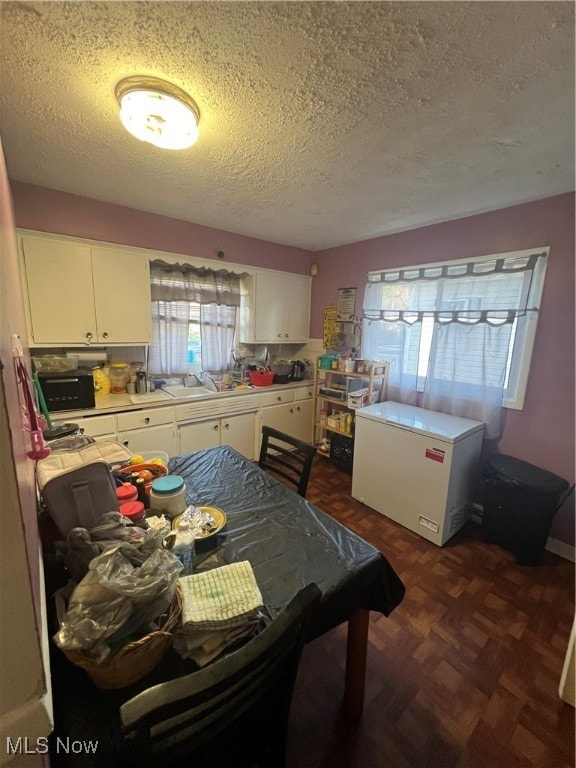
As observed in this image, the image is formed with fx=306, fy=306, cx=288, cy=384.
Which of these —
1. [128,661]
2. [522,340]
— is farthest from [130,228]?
[522,340]

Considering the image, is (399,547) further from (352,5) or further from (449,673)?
(352,5)

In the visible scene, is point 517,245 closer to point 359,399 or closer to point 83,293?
point 359,399

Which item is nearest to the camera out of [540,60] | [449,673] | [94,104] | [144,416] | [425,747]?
[540,60]

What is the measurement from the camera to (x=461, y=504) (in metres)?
2.26

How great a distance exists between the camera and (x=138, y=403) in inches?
95.3

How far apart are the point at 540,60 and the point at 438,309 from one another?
5.44 ft

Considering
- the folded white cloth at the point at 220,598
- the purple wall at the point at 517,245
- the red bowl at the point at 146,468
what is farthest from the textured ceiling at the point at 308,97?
the folded white cloth at the point at 220,598

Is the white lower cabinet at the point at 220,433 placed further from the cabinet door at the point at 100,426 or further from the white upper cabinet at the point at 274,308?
the white upper cabinet at the point at 274,308

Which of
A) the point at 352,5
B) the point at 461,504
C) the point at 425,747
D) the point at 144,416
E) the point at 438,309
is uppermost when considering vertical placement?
the point at 352,5

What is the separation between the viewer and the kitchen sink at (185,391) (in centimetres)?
279

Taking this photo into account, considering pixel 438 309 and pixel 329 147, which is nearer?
pixel 329 147

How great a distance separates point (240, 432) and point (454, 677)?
2.24 m

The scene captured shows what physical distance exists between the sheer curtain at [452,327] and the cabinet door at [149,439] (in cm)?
206

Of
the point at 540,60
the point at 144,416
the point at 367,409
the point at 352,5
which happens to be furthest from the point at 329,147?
the point at 144,416
